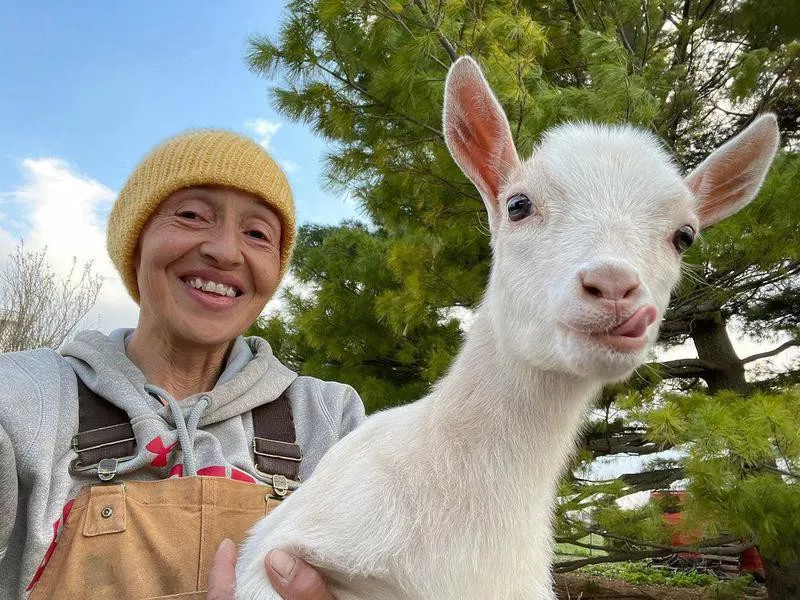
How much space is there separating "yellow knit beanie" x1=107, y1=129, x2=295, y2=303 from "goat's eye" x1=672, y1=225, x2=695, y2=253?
4.14ft

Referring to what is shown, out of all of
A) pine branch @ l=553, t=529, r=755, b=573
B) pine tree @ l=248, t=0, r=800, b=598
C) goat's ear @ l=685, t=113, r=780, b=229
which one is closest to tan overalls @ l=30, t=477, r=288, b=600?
goat's ear @ l=685, t=113, r=780, b=229

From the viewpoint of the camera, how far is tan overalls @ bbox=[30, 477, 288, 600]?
171 cm

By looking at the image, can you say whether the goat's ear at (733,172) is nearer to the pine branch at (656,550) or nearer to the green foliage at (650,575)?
the pine branch at (656,550)

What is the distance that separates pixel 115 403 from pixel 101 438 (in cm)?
12

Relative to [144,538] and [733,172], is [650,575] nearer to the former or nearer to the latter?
[733,172]

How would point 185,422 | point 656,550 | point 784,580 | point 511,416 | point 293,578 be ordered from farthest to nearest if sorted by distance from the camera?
point 784,580 < point 656,550 < point 185,422 < point 511,416 < point 293,578

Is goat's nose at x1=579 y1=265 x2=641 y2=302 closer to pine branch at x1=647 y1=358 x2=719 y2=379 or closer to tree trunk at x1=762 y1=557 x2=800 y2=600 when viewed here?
pine branch at x1=647 y1=358 x2=719 y2=379

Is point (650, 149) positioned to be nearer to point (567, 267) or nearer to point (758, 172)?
point (758, 172)

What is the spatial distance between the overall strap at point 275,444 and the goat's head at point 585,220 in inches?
32.5

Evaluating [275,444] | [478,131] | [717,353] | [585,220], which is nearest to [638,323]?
[585,220]

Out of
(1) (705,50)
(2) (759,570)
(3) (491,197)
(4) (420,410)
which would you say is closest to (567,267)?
(3) (491,197)

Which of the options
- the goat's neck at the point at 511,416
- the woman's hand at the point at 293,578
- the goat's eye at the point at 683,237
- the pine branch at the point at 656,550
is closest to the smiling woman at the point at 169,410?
the woman's hand at the point at 293,578

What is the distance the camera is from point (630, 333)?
1.32 meters

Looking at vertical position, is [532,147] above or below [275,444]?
above
